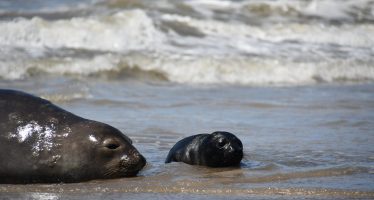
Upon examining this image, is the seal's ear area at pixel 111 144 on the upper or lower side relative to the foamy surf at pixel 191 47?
upper

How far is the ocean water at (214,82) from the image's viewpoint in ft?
16.7

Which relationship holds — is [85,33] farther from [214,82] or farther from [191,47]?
[214,82]

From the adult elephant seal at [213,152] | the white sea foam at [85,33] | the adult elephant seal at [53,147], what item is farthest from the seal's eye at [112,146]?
the white sea foam at [85,33]

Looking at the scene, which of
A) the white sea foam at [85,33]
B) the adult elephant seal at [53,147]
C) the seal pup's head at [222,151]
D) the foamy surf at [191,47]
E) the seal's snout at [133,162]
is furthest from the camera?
the white sea foam at [85,33]

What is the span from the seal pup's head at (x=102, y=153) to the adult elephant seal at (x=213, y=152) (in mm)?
618

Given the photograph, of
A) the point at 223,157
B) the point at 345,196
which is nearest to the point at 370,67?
the point at 223,157

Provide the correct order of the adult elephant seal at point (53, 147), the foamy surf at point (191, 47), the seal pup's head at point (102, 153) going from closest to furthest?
1. the adult elephant seal at point (53, 147)
2. the seal pup's head at point (102, 153)
3. the foamy surf at point (191, 47)

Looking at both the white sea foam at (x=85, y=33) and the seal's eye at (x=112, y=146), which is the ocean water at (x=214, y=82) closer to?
the white sea foam at (x=85, y=33)

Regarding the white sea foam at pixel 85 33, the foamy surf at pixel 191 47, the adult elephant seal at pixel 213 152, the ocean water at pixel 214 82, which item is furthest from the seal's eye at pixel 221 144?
the white sea foam at pixel 85 33

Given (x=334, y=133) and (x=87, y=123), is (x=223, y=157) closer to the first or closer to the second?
(x=87, y=123)

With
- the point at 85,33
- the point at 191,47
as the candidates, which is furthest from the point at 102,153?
the point at 85,33

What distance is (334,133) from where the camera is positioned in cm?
709

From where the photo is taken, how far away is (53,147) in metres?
4.94

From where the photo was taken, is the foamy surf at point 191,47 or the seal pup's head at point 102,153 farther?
the foamy surf at point 191,47
